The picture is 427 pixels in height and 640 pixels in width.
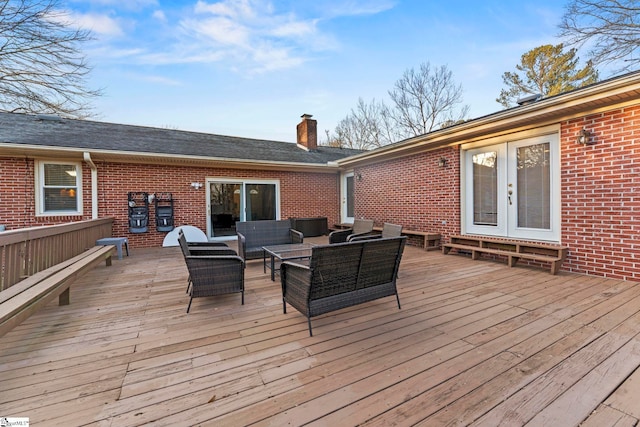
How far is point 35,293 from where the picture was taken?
2523 millimetres

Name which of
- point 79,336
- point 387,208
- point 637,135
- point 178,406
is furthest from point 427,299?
point 387,208

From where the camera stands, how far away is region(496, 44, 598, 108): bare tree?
36.8 ft

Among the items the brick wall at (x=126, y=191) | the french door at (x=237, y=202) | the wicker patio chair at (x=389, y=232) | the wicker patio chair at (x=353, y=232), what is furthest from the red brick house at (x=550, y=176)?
the brick wall at (x=126, y=191)

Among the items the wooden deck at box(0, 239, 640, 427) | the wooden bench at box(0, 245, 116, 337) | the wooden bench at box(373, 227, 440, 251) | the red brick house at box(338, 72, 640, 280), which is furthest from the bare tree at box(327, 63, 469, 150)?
the wooden bench at box(0, 245, 116, 337)

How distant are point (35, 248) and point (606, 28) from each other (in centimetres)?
1428

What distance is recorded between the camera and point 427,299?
3.43 metres

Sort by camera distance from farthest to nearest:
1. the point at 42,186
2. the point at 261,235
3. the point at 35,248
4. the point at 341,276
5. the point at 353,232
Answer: the point at 42,186, the point at 353,232, the point at 261,235, the point at 35,248, the point at 341,276

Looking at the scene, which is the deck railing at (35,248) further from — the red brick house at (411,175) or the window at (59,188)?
the red brick house at (411,175)

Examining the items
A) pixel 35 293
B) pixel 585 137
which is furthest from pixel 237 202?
pixel 585 137

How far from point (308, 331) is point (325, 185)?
8.25m

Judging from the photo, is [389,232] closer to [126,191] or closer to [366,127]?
[126,191]

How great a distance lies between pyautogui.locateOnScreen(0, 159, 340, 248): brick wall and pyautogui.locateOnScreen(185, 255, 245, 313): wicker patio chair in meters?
5.82

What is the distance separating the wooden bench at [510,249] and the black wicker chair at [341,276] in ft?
10.7

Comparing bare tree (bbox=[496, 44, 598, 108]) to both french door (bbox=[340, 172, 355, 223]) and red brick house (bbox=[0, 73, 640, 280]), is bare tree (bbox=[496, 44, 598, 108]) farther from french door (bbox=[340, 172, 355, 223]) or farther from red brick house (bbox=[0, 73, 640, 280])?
french door (bbox=[340, 172, 355, 223])
